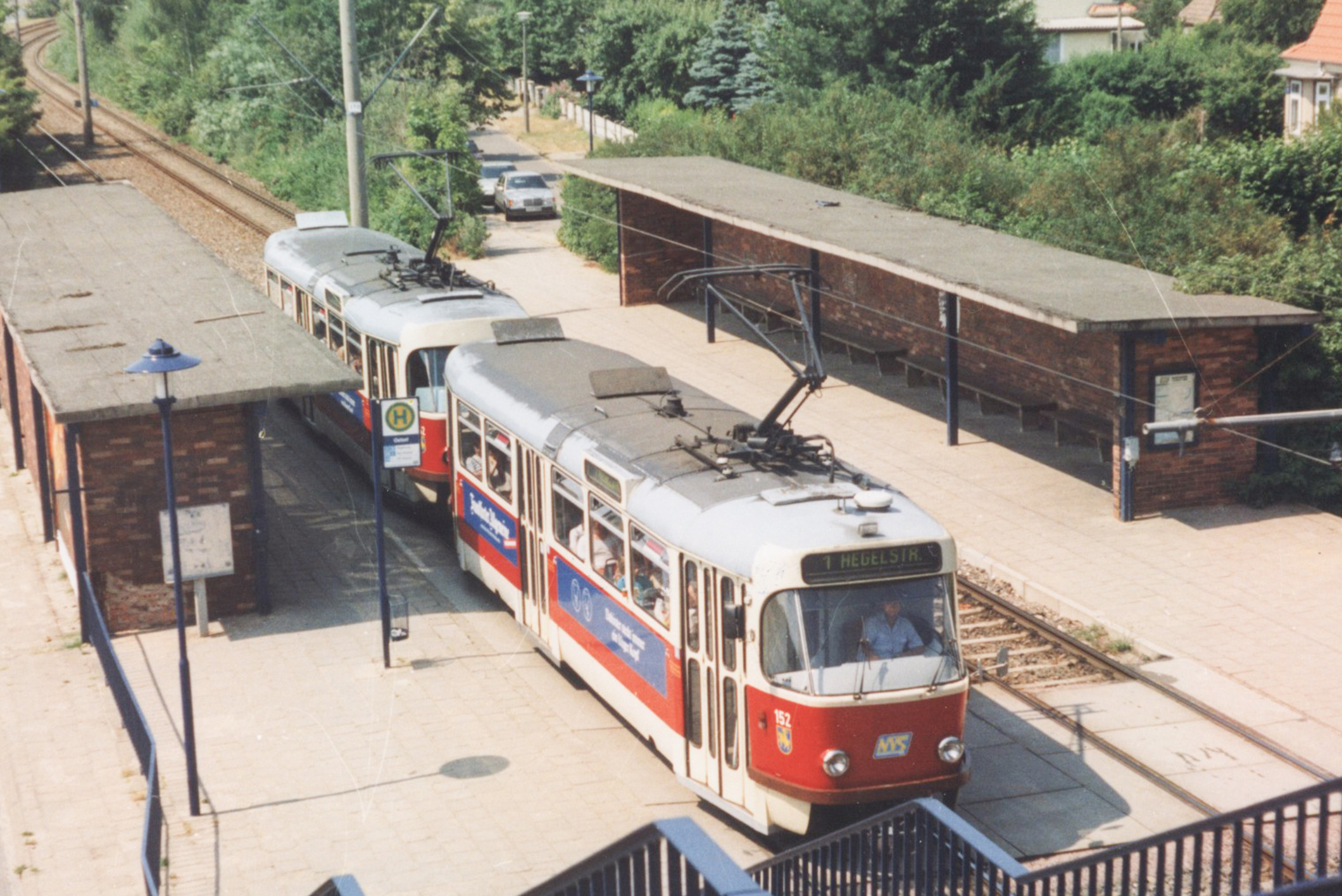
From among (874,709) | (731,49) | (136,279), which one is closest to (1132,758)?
(874,709)

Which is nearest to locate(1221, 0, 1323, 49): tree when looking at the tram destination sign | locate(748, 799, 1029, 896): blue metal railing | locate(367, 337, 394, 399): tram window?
locate(367, 337, 394, 399): tram window

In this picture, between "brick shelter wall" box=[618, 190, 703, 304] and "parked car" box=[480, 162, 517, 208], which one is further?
"parked car" box=[480, 162, 517, 208]

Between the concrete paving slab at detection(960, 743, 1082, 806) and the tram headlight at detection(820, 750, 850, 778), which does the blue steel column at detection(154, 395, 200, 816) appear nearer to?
the tram headlight at detection(820, 750, 850, 778)

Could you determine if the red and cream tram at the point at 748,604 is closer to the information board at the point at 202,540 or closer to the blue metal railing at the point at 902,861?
the blue metal railing at the point at 902,861

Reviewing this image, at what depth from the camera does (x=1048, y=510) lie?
19438 millimetres

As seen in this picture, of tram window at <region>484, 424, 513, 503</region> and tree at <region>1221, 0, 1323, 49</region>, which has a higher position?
tree at <region>1221, 0, 1323, 49</region>

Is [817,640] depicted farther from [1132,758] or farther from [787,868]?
[1132,758]

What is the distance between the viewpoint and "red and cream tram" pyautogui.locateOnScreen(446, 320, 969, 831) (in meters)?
10.6

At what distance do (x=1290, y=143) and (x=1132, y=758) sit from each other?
53.0 feet

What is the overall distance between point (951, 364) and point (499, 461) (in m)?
8.45

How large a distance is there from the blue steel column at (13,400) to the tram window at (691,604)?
14159 mm

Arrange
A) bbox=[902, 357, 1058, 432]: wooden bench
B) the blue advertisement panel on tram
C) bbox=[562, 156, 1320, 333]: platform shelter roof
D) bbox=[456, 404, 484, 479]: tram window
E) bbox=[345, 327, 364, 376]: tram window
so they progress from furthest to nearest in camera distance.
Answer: bbox=[902, 357, 1058, 432]: wooden bench < bbox=[345, 327, 364, 376]: tram window < bbox=[562, 156, 1320, 333]: platform shelter roof < bbox=[456, 404, 484, 479]: tram window < the blue advertisement panel on tram

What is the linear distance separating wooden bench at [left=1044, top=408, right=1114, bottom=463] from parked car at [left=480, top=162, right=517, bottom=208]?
22.3 m

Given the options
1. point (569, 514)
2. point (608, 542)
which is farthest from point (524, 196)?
point (608, 542)
